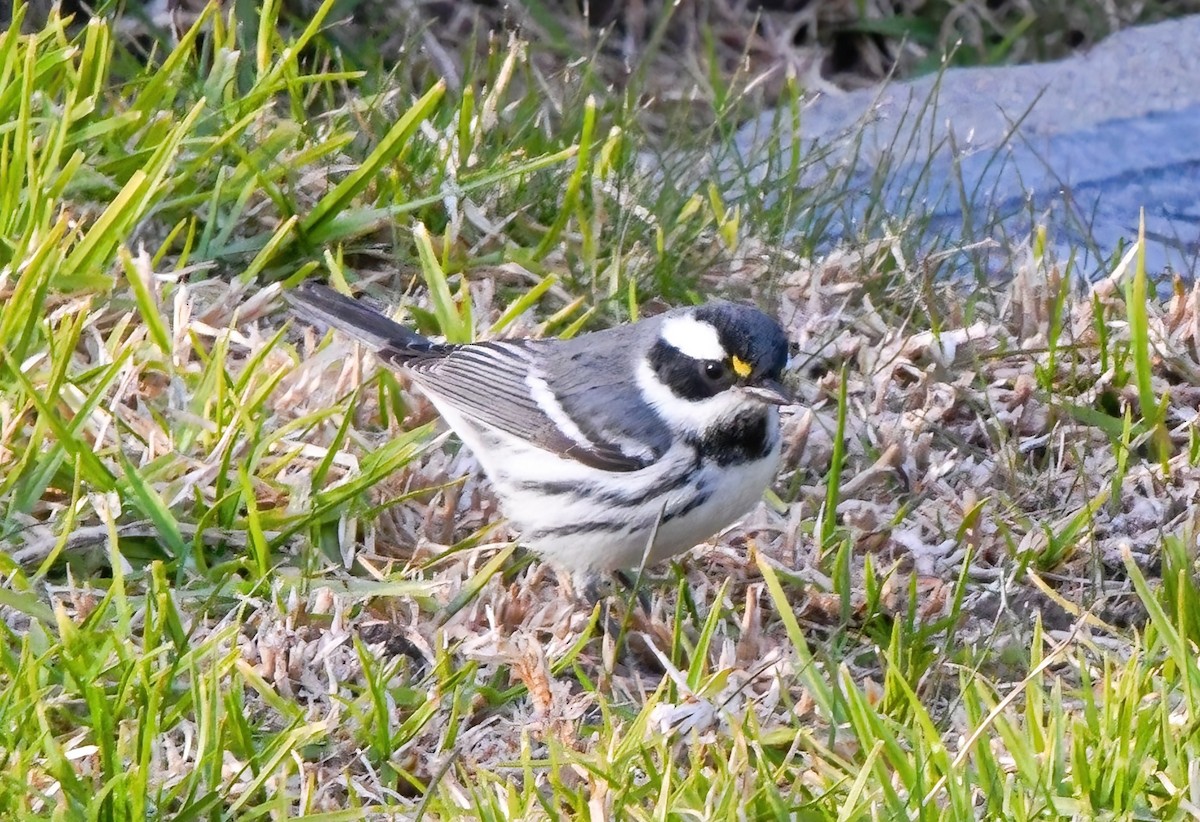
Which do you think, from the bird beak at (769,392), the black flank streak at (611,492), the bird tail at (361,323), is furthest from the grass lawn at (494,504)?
the bird beak at (769,392)

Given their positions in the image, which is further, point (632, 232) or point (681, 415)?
point (632, 232)

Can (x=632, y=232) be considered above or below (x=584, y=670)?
above

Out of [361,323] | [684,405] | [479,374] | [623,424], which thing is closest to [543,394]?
[479,374]

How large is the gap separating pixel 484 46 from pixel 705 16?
1.01 metres

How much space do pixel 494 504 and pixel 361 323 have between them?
0.54 metres

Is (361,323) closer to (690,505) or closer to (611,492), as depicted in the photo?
(611,492)

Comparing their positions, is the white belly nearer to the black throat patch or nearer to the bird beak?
the black throat patch

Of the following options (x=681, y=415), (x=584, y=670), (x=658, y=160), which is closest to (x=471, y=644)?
(x=584, y=670)

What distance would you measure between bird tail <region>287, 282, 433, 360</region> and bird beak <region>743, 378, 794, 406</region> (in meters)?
0.90

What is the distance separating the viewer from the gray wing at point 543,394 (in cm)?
368

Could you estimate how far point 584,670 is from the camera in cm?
349

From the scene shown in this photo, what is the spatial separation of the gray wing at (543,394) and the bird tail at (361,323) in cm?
2

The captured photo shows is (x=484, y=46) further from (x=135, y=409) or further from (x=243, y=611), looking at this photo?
(x=243, y=611)

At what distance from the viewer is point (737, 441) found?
356 cm
